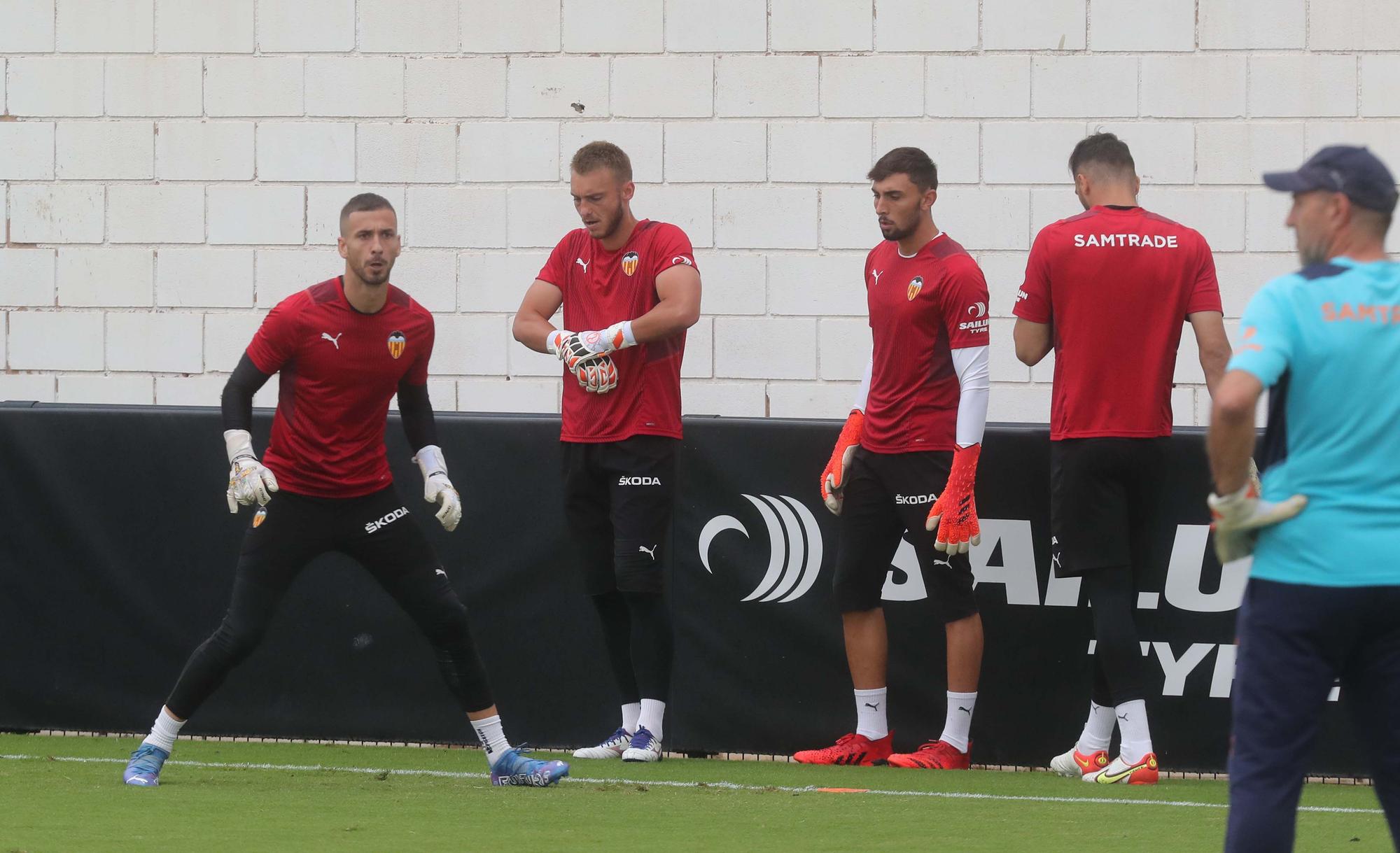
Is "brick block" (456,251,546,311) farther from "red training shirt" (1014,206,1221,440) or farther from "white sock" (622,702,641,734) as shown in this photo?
"red training shirt" (1014,206,1221,440)

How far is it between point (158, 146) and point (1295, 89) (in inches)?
219

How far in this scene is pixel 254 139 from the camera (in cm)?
840

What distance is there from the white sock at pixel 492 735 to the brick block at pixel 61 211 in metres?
4.17

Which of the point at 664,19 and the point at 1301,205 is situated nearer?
the point at 1301,205

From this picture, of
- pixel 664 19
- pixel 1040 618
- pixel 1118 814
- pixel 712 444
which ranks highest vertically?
pixel 664 19

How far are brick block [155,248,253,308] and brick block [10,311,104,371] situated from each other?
0.40 meters

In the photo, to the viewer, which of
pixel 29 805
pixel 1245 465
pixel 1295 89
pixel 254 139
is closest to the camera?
pixel 1245 465

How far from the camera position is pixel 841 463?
6477 mm

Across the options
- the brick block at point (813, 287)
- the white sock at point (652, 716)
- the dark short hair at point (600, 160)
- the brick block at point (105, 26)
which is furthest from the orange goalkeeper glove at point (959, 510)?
the brick block at point (105, 26)

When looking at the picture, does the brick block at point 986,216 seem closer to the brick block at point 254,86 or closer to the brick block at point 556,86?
the brick block at point 556,86

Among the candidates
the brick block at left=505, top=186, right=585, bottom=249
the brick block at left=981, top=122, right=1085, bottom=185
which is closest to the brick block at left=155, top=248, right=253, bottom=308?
the brick block at left=505, top=186, right=585, bottom=249

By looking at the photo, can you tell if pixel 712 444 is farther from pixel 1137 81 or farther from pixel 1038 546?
pixel 1137 81

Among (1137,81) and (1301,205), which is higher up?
(1137,81)

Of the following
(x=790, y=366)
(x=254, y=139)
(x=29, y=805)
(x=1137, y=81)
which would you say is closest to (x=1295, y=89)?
(x=1137, y=81)
